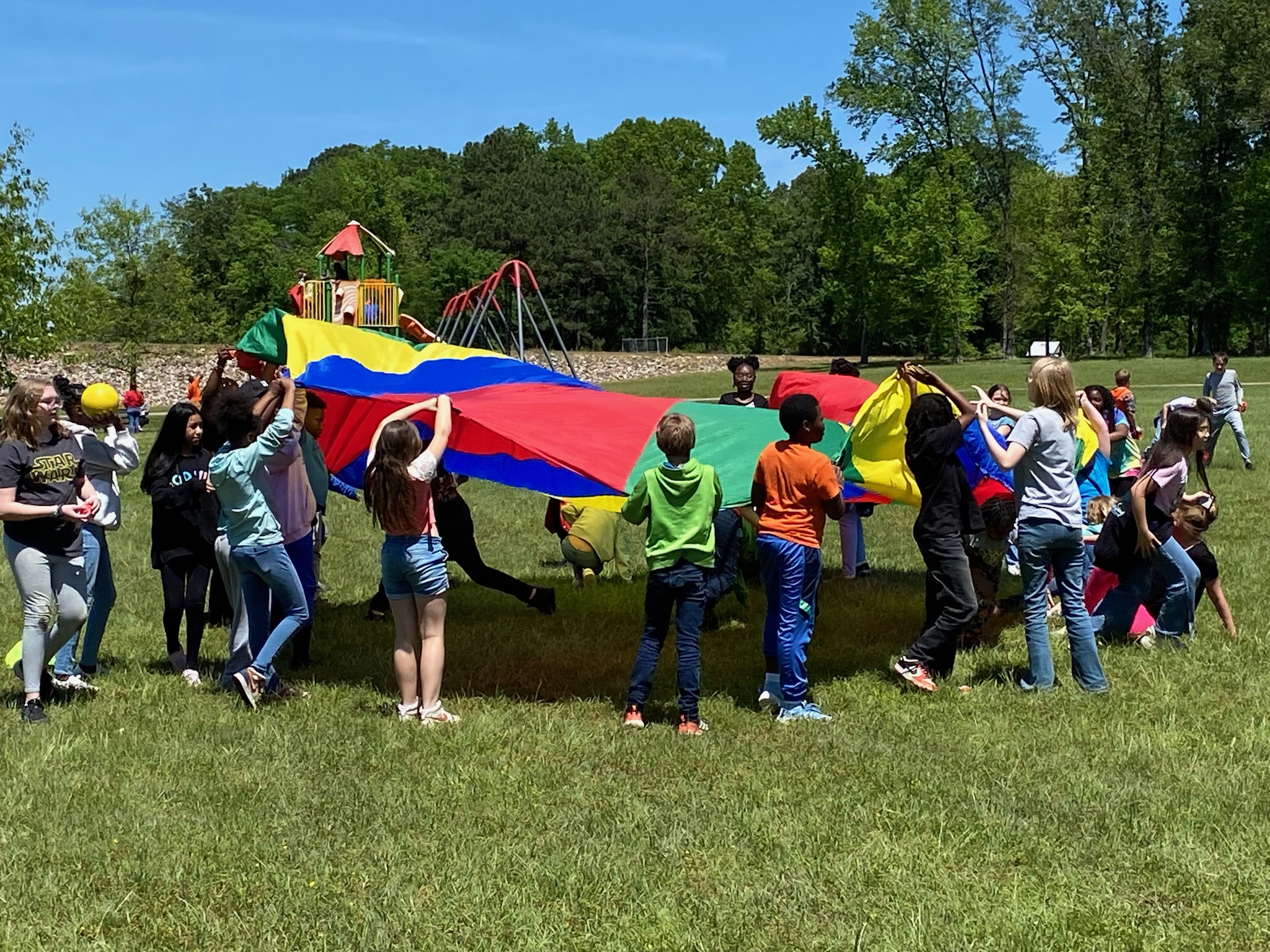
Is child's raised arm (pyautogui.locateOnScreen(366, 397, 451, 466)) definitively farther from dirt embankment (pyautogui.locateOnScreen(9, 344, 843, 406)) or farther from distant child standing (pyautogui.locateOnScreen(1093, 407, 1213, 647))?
dirt embankment (pyautogui.locateOnScreen(9, 344, 843, 406))

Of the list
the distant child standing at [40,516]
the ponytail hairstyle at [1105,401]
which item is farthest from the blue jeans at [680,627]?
the ponytail hairstyle at [1105,401]

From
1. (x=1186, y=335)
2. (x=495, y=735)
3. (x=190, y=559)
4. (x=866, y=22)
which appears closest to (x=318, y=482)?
(x=190, y=559)

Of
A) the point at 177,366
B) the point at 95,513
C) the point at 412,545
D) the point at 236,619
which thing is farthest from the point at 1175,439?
the point at 177,366

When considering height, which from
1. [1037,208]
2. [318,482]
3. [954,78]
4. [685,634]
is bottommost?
[685,634]

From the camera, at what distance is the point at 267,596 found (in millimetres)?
7402

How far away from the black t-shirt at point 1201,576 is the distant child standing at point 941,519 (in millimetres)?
1669

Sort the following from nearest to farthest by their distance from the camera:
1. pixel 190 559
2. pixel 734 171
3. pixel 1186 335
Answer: pixel 190 559
pixel 1186 335
pixel 734 171

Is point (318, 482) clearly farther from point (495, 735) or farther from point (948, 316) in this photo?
point (948, 316)

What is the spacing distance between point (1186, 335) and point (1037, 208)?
20.7m

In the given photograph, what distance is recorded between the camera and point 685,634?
22.1 ft

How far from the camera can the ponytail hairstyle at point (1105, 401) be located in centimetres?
917

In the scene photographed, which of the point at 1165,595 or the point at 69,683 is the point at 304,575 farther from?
the point at 1165,595

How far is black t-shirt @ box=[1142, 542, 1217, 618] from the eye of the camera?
8352 millimetres

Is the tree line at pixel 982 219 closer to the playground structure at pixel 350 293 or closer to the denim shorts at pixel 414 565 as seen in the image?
the playground structure at pixel 350 293
